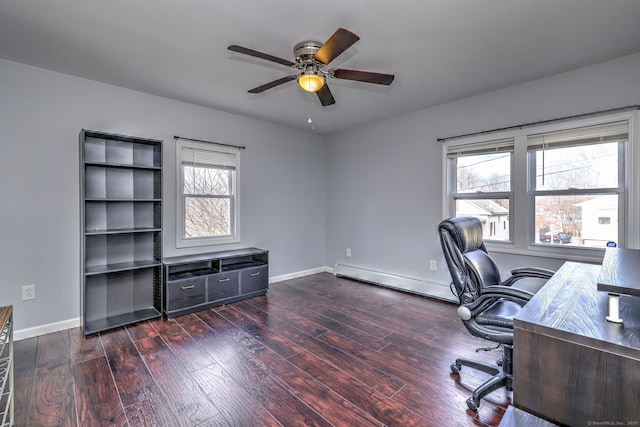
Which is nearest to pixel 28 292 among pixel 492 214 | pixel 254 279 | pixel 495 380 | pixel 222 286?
pixel 222 286

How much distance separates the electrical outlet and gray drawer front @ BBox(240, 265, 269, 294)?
1.90m

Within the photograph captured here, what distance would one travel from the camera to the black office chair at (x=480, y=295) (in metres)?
1.63

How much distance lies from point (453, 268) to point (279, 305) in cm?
218

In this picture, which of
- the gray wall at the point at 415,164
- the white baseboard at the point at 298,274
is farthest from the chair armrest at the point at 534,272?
the white baseboard at the point at 298,274

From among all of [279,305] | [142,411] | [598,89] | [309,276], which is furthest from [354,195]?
[142,411]

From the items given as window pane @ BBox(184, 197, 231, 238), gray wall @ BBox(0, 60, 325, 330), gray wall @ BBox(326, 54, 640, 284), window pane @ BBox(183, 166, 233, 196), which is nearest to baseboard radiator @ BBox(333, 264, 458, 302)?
gray wall @ BBox(326, 54, 640, 284)

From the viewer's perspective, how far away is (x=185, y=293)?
3.09m

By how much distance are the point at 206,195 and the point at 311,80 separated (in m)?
2.26

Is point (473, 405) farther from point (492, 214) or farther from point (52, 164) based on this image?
point (52, 164)

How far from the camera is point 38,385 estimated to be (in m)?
1.90

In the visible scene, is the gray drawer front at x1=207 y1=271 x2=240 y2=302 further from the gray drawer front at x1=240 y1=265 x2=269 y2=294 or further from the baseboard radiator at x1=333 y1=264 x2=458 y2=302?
the baseboard radiator at x1=333 y1=264 x2=458 y2=302

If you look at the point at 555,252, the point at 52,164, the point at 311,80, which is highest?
the point at 311,80

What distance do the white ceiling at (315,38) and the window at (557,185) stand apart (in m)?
0.62

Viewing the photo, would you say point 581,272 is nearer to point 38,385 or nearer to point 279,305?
point 279,305
